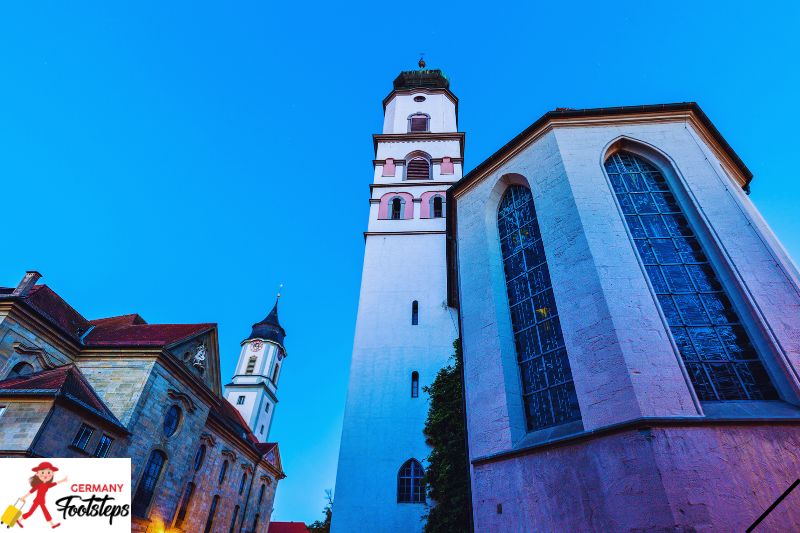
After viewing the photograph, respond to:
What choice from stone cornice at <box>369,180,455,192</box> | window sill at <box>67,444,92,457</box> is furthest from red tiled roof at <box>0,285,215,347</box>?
stone cornice at <box>369,180,455,192</box>

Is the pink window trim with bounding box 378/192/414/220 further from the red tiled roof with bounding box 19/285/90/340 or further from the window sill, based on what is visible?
the window sill

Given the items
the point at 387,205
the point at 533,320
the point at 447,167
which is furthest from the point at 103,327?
the point at 533,320

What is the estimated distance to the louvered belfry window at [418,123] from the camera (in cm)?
2881

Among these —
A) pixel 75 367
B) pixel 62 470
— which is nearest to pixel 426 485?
pixel 62 470

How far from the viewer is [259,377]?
40812 millimetres

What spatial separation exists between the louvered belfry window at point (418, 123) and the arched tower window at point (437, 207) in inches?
300

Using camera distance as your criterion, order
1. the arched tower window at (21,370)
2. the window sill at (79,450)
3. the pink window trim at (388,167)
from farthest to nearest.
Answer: the pink window trim at (388,167) < the arched tower window at (21,370) < the window sill at (79,450)

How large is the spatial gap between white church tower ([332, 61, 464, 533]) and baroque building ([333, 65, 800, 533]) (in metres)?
7.01

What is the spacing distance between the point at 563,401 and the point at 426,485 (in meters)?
7.66

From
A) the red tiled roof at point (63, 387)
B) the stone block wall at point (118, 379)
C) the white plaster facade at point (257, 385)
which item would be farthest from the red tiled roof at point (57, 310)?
the white plaster facade at point (257, 385)

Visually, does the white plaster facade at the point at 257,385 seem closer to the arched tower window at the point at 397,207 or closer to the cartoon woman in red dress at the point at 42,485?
the arched tower window at the point at 397,207

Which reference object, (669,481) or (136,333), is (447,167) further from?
(669,481)

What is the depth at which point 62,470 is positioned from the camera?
11.0 meters

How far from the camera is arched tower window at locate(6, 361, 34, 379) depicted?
46.7 feet
